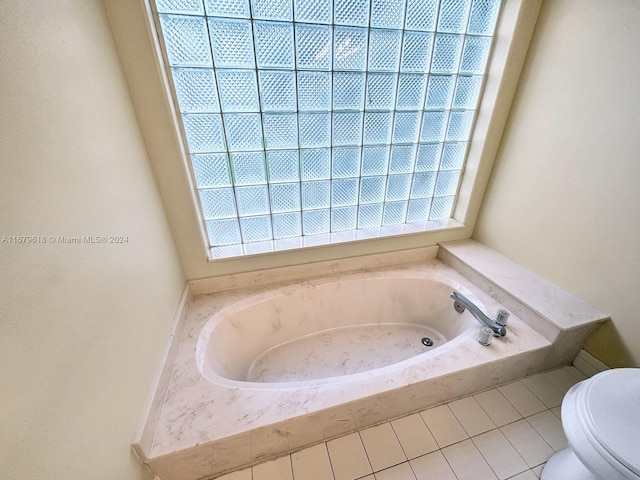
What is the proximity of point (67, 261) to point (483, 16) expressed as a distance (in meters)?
1.94

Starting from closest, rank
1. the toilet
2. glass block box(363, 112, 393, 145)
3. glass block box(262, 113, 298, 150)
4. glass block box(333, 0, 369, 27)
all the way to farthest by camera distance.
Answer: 1. the toilet
2. glass block box(333, 0, 369, 27)
3. glass block box(262, 113, 298, 150)
4. glass block box(363, 112, 393, 145)

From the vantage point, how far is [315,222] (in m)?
1.48

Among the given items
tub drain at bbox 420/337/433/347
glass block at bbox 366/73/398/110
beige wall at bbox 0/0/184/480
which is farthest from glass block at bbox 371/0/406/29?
tub drain at bbox 420/337/433/347

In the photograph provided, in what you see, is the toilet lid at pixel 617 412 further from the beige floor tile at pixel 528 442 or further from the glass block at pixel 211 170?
the glass block at pixel 211 170

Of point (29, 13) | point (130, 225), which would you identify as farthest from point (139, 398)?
point (29, 13)

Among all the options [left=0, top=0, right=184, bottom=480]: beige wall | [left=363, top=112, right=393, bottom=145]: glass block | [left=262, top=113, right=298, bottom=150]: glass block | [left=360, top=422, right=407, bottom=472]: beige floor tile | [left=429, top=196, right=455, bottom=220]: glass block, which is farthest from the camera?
[left=429, top=196, right=455, bottom=220]: glass block

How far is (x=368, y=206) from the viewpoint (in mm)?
1523

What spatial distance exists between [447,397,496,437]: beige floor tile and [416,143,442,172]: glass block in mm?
1246

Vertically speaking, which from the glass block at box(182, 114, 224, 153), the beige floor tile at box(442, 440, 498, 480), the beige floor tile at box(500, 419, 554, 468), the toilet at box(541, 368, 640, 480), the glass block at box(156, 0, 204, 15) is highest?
the glass block at box(156, 0, 204, 15)

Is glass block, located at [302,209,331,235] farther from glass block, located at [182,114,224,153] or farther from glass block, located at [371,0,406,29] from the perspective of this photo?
glass block, located at [371,0,406,29]

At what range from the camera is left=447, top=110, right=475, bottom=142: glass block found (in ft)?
4.65

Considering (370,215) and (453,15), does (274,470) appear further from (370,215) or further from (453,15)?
(453,15)

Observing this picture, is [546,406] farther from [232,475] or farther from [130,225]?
[130,225]

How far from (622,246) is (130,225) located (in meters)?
1.93
